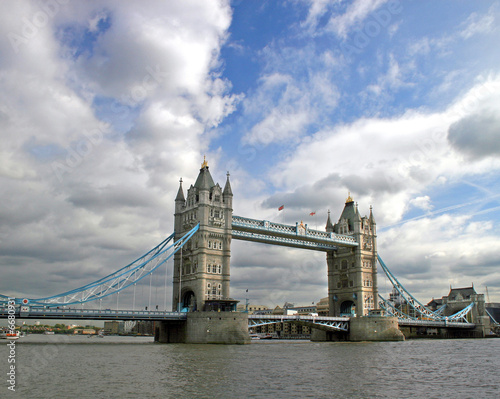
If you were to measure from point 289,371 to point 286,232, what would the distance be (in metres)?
53.7

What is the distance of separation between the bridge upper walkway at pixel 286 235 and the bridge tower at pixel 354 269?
3.14m

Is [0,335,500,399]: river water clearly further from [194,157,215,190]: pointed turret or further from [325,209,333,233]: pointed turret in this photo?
[325,209,333,233]: pointed turret

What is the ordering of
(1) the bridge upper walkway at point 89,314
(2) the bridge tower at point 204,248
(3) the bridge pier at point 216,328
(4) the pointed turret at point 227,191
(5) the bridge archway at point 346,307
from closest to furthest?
(1) the bridge upper walkway at point 89,314
(3) the bridge pier at point 216,328
(2) the bridge tower at point 204,248
(4) the pointed turret at point 227,191
(5) the bridge archway at point 346,307

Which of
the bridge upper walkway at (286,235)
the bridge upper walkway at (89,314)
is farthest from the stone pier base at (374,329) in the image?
the bridge upper walkway at (89,314)

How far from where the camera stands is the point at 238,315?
7056cm

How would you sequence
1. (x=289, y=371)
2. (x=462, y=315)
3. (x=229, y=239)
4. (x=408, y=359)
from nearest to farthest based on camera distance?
1. (x=289, y=371)
2. (x=408, y=359)
3. (x=229, y=239)
4. (x=462, y=315)

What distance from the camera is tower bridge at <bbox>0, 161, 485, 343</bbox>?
2707 inches

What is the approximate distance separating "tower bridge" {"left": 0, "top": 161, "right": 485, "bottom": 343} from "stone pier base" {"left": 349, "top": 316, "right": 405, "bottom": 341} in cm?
18

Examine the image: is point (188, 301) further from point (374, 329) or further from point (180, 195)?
point (374, 329)

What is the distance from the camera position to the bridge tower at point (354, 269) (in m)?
102

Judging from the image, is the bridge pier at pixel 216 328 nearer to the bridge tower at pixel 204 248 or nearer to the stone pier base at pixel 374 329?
the bridge tower at pixel 204 248

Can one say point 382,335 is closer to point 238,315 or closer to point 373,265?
point 373,265

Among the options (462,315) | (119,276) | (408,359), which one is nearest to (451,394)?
(408,359)

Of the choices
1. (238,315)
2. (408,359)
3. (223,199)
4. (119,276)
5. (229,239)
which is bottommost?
(408,359)
